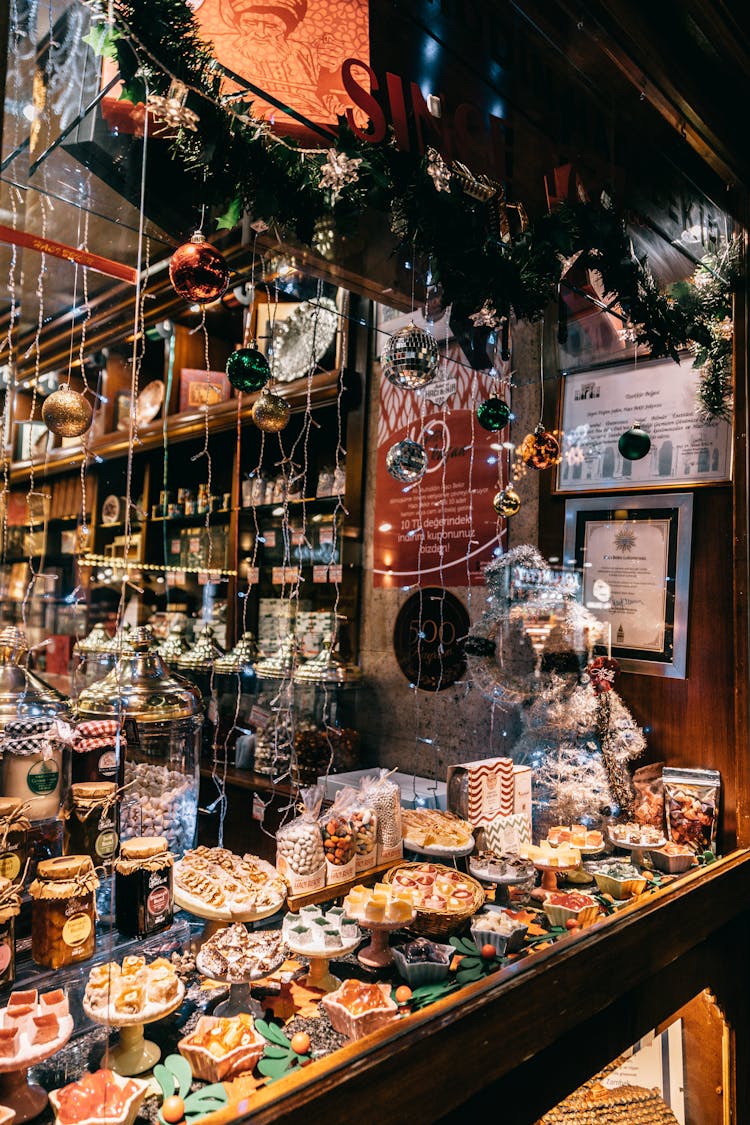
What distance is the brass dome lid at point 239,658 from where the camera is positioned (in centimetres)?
390

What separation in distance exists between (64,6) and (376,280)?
47.9 inches

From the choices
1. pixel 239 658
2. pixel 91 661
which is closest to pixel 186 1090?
pixel 239 658

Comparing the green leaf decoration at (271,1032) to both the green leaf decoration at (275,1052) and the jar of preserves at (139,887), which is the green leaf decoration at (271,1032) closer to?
the green leaf decoration at (275,1052)

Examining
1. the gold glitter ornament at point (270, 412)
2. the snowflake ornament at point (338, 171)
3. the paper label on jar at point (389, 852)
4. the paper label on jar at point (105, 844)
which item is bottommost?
the paper label on jar at point (389, 852)

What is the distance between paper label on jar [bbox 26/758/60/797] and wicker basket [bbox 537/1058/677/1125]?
5.08 ft

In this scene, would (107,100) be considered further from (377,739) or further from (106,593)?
(106,593)

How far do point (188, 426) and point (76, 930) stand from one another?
3.53 m

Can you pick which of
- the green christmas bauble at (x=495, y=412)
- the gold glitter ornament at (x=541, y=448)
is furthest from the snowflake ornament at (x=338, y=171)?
the gold glitter ornament at (x=541, y=448)

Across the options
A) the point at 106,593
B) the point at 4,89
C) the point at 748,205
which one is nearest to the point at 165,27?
the point at 4,89

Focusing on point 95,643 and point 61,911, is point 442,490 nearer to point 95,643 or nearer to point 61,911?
point 95,643

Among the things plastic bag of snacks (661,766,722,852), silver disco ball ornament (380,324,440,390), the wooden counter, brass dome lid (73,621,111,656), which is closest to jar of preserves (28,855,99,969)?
the wooden counter

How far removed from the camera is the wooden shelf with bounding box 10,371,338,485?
3717 millimetres

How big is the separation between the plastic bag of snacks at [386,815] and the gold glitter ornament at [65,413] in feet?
3.54

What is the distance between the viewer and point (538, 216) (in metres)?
1.81
